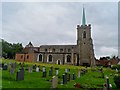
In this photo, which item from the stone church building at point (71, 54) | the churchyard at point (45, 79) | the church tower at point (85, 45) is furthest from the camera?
the stone church building at point (71, 54)

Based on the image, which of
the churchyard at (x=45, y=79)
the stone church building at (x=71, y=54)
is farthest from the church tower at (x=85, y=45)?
the churchyard at (x=45, y=79)

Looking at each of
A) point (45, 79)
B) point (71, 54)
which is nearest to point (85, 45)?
point (71, 54)

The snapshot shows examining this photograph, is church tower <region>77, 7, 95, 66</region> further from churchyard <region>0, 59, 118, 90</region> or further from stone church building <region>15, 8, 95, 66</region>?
churchyard <region>0, 59, 118, 90</region>

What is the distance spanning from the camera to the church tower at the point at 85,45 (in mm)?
64625

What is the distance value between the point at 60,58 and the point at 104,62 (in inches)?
794

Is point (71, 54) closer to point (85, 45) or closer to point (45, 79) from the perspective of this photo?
point (85, 45)

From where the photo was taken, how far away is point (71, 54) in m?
66.3

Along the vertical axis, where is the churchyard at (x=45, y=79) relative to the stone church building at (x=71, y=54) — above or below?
below

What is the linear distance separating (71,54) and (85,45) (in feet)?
16.3

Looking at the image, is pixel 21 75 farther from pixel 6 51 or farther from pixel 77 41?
pixel 6 51

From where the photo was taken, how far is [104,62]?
79312 mm

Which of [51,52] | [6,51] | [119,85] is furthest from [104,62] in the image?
[119,85]

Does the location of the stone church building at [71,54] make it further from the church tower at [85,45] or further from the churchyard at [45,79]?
the churchyard at [45,79]

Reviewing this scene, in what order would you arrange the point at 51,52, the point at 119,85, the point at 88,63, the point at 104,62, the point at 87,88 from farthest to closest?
the point at 104,62 → the point at 51,52 → the point at 88,63 → the point at 119,85 → the point at 87,88
